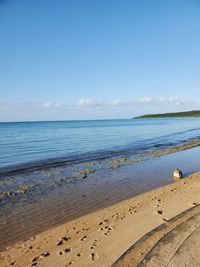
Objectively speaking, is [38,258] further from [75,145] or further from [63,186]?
[75,145]

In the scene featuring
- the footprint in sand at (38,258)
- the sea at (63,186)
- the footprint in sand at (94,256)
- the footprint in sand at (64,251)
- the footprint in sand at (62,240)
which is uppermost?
the footprint in sand at (94,256)

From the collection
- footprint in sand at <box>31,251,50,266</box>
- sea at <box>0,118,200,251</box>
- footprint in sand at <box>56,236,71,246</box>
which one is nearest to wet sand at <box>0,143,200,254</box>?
sea at <box>0,118,200,251</box>

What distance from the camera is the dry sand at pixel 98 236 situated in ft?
17.1

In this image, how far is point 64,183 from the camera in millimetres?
12727

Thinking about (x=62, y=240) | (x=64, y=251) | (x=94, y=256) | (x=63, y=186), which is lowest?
(x=63, y=186)

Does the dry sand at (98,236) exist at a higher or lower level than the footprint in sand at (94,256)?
lower

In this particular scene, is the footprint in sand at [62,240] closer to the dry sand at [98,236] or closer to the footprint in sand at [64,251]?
the dry sand at [98,236]

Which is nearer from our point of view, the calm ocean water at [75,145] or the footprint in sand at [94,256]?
the footprint in sand at [94,256]

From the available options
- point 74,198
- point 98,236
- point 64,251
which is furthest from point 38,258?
point 74,198

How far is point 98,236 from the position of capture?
6184 millimetres

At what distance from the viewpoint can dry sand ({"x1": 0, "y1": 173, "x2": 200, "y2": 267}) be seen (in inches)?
205

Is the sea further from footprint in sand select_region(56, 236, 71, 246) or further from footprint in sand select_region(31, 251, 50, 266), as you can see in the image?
footprint in sand select_region(31, 251, 50, 266)

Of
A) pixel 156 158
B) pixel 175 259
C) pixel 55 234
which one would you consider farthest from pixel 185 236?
pixel 156 158

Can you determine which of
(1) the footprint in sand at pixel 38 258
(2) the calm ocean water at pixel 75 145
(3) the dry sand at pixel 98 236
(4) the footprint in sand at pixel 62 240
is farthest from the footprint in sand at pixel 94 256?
(2) the calm ocean water at pixel 75 145
